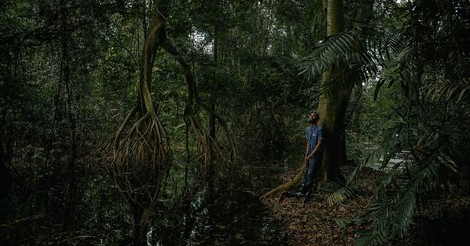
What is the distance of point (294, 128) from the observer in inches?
623

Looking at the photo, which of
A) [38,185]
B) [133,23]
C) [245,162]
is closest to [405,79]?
[38,185]

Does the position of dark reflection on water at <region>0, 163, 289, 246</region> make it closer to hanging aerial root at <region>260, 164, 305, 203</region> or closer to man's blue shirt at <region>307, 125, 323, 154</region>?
hanging aerial root at <region>260, 164, 305, 203</region>

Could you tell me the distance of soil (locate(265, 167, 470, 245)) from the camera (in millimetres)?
3930

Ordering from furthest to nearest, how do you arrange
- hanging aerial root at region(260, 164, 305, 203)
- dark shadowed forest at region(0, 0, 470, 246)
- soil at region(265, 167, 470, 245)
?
hanging aerial root at region(260, 164, 305, 203) → soil at region(265, 167, 470, 245) → dark shadowed forest at region(0, 0, 470, 246)

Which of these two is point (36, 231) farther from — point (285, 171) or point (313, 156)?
point (285, 171)

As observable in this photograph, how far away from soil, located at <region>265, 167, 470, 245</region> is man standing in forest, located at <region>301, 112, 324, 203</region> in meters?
0.22

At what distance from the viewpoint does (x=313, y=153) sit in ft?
20.4

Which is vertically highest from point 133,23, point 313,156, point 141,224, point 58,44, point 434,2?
point 133,23

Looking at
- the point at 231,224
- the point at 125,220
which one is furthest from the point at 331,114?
the point at 125,220

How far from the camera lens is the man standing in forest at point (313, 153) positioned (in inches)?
246

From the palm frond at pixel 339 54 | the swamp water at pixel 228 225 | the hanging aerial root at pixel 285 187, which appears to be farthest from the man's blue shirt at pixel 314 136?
the palm frond at pixel 339 54

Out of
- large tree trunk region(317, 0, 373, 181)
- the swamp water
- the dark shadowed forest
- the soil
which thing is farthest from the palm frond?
large tree trunk region(317, 0, 373, 181)

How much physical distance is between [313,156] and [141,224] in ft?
9.44

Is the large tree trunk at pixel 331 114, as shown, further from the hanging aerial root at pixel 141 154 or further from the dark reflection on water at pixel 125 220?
the hanging aerial root at pixel 141 154
